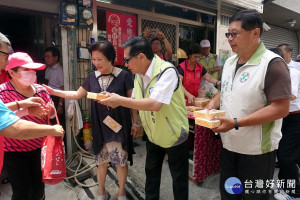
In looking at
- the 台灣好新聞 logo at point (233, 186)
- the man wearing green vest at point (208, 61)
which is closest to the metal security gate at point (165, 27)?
the man wearing green vest at point (208, 61)

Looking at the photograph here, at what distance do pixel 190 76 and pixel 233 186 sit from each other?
2331 millimetres

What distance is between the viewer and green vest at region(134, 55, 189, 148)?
220 centimetres

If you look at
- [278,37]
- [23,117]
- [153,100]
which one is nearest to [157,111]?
[153,100]

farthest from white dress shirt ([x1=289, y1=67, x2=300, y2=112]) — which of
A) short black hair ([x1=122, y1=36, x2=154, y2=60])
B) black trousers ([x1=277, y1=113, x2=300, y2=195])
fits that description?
short black hair ([x1=122, y1=36, x2=154, y2=60])

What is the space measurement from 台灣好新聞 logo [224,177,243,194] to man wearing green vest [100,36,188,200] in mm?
479

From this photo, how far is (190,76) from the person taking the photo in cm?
408

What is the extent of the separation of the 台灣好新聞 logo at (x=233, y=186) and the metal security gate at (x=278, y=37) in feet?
30.4

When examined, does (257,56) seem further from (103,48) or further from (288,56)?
(288,56)

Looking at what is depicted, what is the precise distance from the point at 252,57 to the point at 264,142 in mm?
783

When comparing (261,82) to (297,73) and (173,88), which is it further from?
(297,73)

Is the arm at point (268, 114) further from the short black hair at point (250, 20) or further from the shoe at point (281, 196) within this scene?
the shoe at point (281, 196)

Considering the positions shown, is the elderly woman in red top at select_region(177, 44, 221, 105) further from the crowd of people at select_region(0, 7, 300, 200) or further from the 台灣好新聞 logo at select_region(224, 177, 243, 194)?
the 台灣好新聞 logo at select_region(224, 177, 243, 194)

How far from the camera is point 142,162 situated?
4.07 meters

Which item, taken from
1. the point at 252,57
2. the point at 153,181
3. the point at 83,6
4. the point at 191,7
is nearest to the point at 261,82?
the point at 252,57
